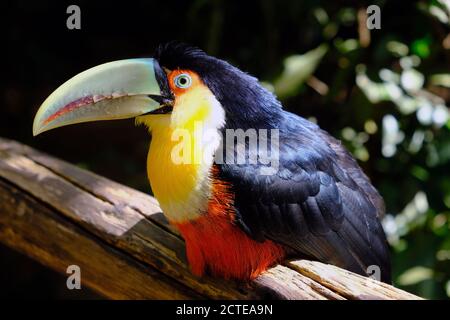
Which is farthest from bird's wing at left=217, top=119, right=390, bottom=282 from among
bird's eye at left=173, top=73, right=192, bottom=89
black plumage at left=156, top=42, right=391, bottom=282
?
bird's eye at left=173, top=73, right=192, bottom=89

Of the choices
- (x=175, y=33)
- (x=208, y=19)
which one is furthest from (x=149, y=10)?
(x=208, y=19)

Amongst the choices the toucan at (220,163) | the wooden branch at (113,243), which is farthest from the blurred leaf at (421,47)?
the wooden branch at (113,243)

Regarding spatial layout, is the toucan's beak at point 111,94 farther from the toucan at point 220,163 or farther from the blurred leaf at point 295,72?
the blurred leaf at point 295,72

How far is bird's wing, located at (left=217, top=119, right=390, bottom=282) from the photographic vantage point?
237cm

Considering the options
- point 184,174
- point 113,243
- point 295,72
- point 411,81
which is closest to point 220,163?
point 184,174

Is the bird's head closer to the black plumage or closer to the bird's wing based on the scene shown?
the black plumage

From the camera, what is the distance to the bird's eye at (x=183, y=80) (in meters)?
2.43

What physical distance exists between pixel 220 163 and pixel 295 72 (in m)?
1.55

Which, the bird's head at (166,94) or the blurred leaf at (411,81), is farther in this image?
the blurred leaf at (411,81)

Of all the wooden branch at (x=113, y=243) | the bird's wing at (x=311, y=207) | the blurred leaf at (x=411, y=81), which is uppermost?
the blurred leaf at (x=411, y=81)

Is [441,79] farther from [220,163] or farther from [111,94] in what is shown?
[111,94]

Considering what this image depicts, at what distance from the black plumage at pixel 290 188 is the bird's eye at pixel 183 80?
0.04 metres
